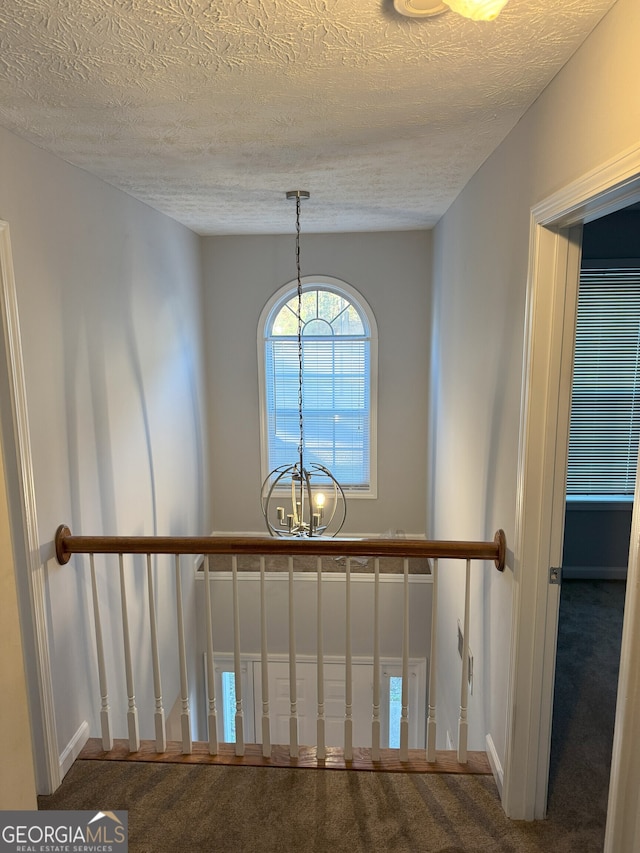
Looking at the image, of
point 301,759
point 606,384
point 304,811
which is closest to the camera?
point 304,811

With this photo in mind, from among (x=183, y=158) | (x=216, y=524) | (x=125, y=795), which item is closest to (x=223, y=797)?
(x=125, y=795)

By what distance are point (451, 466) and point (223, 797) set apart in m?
2.27

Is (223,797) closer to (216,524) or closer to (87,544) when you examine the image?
(87,544)

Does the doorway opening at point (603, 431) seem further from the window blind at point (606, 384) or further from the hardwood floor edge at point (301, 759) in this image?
the hardwood floor edge at point (301, 759)

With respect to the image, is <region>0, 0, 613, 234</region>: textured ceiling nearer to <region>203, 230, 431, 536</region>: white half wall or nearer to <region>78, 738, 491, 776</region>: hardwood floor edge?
<region>203, 230, 431, 536</region>: white half wall

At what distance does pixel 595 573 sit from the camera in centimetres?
432

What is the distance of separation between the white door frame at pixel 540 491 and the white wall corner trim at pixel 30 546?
1.73 m

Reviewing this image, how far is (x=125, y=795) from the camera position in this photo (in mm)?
2119

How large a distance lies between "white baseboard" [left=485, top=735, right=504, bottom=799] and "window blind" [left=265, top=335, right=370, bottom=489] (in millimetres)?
2924

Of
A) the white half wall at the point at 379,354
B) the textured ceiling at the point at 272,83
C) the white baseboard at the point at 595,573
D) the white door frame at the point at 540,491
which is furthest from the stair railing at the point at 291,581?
the white half wall at the point at 379,354

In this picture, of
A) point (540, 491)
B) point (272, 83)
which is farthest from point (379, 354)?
point (272, 83)

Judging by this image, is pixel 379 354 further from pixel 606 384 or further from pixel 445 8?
pixel 445 8

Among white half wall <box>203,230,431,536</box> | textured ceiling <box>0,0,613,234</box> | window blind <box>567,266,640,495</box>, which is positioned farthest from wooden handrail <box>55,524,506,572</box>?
white half wall <box>203,230,431,536</box>

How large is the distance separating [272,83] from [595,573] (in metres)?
4.09
